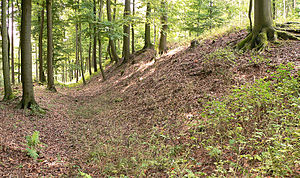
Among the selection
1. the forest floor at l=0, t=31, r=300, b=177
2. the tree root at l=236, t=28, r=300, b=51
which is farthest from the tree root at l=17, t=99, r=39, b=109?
the tree root at l=236, t=28, r=300, b=51

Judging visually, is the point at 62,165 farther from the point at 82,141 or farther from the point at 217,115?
the point at 217,115

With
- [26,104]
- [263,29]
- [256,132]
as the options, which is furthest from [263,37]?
[26,104]

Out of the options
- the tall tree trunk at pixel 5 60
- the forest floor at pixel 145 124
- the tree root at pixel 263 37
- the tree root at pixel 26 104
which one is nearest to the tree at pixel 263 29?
the tree root at pixel 263 37

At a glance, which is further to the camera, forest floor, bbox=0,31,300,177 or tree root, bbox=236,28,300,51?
tree root, bbox=236,28,300,51

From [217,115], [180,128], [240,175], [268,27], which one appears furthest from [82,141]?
[268,27]

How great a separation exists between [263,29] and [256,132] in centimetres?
602

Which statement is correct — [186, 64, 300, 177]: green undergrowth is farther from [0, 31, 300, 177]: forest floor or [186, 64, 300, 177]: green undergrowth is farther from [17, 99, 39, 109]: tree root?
[17, 99, 39, 109]: tree root

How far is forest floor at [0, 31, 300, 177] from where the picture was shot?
14.3ft

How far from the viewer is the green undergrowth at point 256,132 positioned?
11.1 ft

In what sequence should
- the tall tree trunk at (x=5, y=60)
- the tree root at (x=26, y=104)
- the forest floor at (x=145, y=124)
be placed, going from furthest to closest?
1. the tall tree trunk at (x=5, y=60)
2. the tree root at (x=26, y=104)
3. the forest floor at (x=145, y=124)

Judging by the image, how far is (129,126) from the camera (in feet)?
23.9

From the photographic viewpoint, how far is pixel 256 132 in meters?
3.66

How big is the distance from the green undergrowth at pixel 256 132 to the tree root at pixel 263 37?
2056 millimetres

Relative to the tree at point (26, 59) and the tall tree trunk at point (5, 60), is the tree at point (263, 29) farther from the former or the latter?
the tall tree trunk at point (5, 60)
